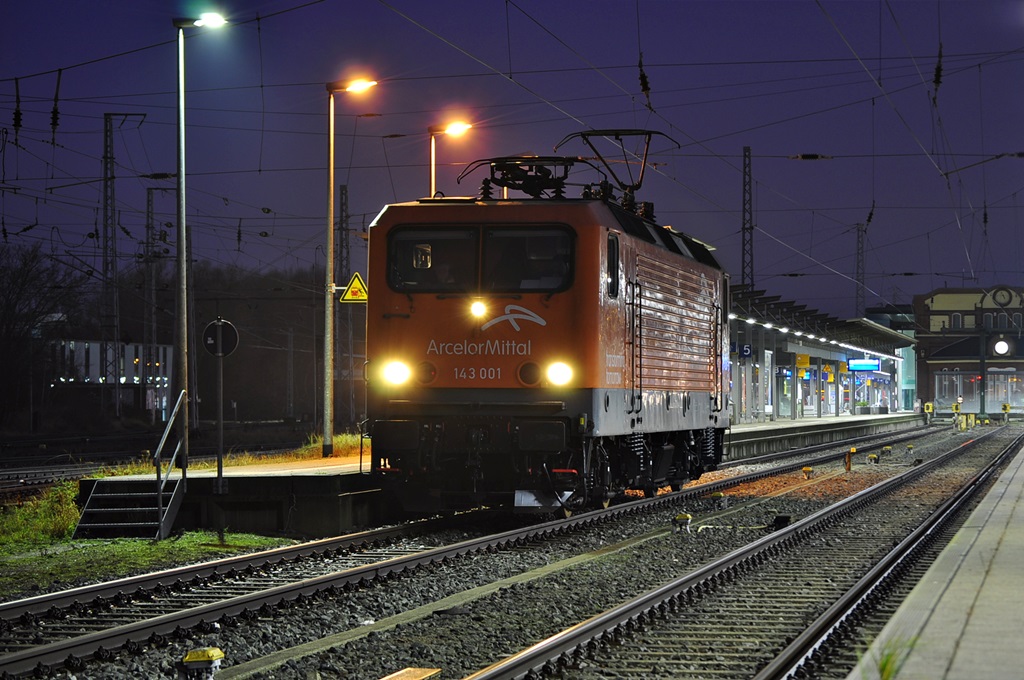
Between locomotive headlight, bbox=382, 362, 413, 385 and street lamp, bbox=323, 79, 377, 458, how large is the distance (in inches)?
299

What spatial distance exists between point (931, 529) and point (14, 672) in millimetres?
11640

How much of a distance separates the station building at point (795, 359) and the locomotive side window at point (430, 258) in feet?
59.1

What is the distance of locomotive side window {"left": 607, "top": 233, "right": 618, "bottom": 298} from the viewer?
14797 mm

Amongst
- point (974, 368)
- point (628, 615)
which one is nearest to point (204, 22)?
point (628, 615)

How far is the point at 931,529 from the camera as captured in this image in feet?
52.4

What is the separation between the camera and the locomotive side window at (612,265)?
14.8m

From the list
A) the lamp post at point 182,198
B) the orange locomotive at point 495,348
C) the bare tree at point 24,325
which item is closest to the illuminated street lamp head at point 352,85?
the lamp post at point 182,198

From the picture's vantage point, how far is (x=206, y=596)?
34.8 feet

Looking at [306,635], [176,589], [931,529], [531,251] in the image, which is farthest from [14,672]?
[931,529]

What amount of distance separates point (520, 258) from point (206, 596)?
571 centimetres

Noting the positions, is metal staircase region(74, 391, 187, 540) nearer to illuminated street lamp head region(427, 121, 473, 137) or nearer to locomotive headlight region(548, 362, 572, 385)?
locomotive headlight region(548, 362, 572, 385)

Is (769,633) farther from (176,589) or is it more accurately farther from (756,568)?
(176,589)

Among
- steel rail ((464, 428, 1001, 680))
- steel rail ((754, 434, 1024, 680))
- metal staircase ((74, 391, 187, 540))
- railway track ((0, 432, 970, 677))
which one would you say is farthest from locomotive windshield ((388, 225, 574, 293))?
steel rail ((754, 434, 1024, 680))

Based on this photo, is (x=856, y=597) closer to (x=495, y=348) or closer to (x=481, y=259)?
(x=495, y=348)
